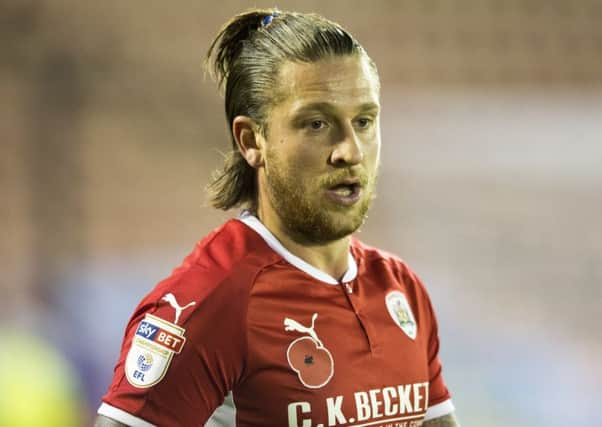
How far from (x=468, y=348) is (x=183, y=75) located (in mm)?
2104

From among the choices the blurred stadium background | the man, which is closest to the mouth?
the man

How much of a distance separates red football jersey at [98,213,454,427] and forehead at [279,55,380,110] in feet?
0.95

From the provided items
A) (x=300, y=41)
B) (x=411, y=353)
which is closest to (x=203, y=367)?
(x=411, y=353)

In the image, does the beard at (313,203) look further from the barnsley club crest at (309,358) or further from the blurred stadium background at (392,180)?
the blurred stadium background at (392,180)

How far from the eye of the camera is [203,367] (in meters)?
1.64

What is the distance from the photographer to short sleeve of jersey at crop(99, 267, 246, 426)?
1.62m

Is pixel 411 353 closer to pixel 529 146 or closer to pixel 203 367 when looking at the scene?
pixel 203 367

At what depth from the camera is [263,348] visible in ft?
5.60

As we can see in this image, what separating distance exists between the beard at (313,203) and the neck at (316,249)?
0.03 metres

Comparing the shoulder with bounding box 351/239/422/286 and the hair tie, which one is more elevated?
the hair tie

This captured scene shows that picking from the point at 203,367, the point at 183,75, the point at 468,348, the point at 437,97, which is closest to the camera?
the point at 203,367

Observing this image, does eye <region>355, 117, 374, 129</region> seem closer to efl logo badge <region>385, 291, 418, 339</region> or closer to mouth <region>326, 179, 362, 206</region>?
mouth <region>326, 179, 362, 206</region>

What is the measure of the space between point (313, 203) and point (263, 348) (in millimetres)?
293

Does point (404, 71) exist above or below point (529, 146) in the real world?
above
